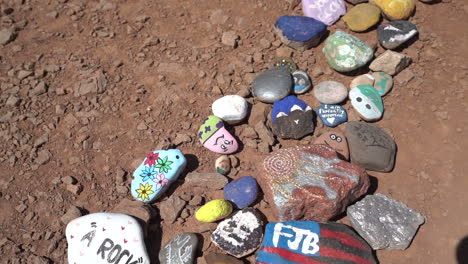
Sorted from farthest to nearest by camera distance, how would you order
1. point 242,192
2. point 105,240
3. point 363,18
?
point 363,18
point 242,192
point 105,240

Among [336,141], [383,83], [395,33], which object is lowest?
[336,141]

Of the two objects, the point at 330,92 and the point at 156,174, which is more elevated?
the point at 330,92

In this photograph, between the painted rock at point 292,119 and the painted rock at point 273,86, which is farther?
the painted rock at point 273,86

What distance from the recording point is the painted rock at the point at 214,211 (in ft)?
7.56

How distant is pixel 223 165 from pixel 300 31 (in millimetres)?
1293

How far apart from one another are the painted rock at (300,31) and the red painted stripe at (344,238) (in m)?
1.54

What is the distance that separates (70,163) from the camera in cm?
267

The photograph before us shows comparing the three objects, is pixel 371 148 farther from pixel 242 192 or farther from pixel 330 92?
pixel 242 192

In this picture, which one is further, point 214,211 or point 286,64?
point 286,64

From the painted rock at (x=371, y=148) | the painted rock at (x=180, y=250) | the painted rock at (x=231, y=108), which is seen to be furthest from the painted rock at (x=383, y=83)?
the painted rock at (x=180, y=250)

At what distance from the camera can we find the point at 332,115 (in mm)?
2738

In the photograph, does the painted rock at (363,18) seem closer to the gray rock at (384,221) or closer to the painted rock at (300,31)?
the painted rock at (300,31)

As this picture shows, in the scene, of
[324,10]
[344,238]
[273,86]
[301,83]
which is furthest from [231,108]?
[324,10]

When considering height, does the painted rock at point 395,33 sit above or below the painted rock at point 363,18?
below
